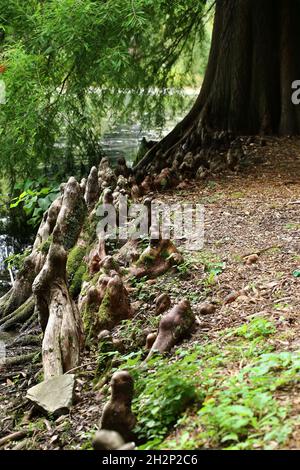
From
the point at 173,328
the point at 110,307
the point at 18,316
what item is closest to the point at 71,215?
the point at 18,316

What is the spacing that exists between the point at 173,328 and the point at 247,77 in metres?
6.57

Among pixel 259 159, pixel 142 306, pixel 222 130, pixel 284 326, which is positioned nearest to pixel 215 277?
pixel 142 306

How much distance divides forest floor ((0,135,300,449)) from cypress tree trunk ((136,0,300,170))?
2.94 meters

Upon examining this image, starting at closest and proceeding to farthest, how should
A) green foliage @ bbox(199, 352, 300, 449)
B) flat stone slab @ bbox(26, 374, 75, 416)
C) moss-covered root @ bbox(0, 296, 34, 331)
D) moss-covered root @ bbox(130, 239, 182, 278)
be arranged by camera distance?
green foliage @ bbox(199, 352, 300, 449), flat stone slab @ bbox(26, 374, 75, 416), moss-covered root @ bbox(130, 239, 182, 278), moss-covered root @ bbox(0, 296, 34, 331)

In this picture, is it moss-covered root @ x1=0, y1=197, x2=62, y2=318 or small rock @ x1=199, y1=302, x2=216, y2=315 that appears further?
moss-covered root @ x1=0, y1=197, x2=62, y2=318

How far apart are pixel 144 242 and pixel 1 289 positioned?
Result: 3.84m

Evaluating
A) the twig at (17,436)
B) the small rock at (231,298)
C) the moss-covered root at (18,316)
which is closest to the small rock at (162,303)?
the small rock at (231,298)

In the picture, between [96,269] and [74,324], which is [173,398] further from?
[96,269]

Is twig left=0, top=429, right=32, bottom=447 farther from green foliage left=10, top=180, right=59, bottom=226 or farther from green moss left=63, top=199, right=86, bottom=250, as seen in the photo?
green foliage left=10, top=180, right=59, bottom=226

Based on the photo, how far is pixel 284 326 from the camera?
3.79 metres

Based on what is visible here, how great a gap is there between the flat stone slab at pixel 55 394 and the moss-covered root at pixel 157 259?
1523 mm

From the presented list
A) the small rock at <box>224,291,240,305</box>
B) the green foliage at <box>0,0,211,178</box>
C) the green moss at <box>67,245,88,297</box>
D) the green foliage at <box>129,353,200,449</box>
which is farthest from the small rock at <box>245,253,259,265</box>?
the green foliage at <box>0,0,211,178</box>

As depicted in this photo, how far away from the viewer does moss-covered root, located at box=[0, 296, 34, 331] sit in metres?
6.43

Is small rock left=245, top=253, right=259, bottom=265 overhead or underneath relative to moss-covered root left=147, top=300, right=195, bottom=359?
overhead
